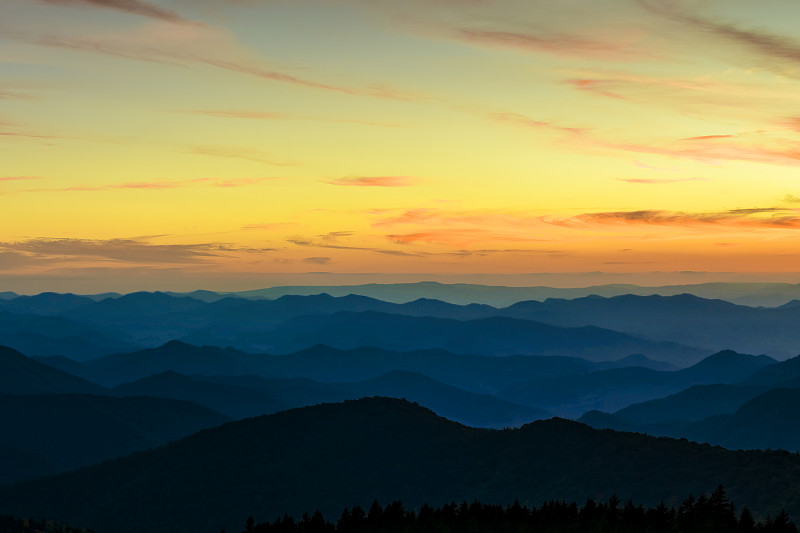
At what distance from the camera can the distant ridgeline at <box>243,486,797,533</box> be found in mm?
96000

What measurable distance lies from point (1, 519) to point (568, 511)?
415 feet

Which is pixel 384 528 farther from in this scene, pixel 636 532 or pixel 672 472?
pixel 672 472

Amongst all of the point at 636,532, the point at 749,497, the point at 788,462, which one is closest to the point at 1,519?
the point at 636,532

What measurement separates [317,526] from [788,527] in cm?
5822

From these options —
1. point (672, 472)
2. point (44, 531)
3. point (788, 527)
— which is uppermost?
point (788, 527)

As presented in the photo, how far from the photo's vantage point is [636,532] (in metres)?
94.1

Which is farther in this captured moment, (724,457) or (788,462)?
(724,457)

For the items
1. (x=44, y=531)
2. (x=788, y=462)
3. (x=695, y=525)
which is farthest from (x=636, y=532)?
(x=44, y=531)

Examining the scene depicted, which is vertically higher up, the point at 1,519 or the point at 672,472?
the point at 672,472

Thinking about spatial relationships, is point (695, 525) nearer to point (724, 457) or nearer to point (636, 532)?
point (636, 532)

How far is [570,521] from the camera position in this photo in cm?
10356

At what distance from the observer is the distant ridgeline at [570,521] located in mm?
96000

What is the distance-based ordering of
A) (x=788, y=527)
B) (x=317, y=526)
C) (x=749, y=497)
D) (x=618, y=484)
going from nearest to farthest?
(x=788, y=527) < (x=317, y=526) < (x=749, y=497) < (x=618, y=484)

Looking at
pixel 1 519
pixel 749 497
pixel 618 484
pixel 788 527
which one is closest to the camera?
pixel 788 527
